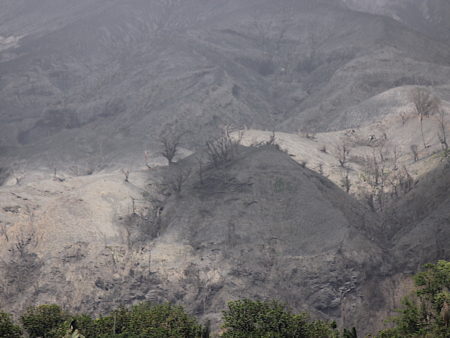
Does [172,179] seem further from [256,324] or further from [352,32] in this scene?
[352,32]

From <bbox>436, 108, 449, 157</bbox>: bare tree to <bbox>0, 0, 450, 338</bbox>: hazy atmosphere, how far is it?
1.34 ft

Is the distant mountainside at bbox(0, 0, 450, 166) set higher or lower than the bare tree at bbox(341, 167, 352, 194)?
higher

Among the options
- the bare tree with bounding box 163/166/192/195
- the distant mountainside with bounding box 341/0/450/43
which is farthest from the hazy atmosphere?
the distant mountainside with bounding box 341/0/450/43

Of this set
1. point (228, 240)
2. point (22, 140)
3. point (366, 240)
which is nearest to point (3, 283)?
point (228, 240)

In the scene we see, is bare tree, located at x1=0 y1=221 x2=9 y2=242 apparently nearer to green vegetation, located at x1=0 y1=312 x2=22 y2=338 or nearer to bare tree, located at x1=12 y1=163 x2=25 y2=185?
bare tree, located at x1=12 y1=163 x2=25 y2=185

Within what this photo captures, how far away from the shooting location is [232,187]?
2083 inches

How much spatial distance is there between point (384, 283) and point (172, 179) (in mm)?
25450

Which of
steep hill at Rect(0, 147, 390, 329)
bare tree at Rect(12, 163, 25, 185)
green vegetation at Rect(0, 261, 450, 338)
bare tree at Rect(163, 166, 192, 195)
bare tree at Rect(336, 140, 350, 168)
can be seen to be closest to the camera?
green vegetation at Rect(0, 261, 450, 338)

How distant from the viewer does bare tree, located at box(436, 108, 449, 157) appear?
56.7 metres

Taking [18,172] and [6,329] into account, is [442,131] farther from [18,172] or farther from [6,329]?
[18,172]

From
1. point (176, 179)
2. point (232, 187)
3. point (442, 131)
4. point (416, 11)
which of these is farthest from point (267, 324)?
point (416, 11)

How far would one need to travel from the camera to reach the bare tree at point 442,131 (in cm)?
5674

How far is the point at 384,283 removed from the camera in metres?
41.7

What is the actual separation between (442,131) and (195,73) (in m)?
46.2
